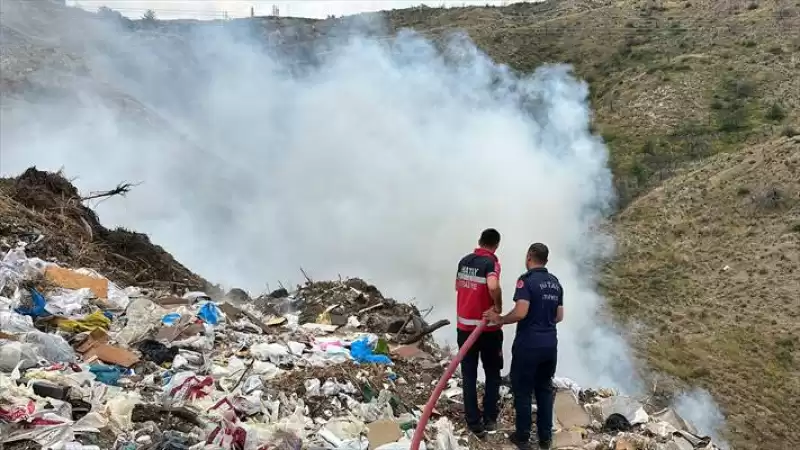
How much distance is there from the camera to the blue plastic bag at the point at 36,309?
17.2 feet

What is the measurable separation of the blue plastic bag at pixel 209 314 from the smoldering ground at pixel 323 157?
8.25m

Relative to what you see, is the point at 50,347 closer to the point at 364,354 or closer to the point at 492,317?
the point at 364,354

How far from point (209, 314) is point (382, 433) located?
8.09 ft

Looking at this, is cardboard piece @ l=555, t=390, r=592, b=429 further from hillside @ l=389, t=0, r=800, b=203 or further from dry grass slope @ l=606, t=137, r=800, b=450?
hillside @ l=389, t=0, r=800, b=203

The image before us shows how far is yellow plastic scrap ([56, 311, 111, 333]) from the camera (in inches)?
206

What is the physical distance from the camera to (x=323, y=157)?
2264 centimetres

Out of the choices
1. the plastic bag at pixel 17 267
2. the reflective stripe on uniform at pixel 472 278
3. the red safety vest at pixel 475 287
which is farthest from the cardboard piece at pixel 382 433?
the plastic bag at pixel 17 267

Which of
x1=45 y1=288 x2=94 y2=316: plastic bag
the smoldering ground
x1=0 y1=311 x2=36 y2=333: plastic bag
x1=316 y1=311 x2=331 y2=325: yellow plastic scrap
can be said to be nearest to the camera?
x1=0 y1=311 x2=36 y2=333: plastic bag

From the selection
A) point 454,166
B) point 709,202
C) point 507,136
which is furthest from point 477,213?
point 709,202

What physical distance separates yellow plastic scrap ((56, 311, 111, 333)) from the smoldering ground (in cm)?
869

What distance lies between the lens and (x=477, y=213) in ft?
75.0

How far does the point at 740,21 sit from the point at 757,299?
69.2 ft

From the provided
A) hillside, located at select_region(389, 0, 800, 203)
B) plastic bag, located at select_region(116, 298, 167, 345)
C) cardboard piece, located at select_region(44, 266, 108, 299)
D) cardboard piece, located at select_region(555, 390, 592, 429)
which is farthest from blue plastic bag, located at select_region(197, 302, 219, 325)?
hillside, located at select_region(389, 0, 800, 203)

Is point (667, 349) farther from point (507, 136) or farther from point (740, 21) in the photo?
point (740, 21)
